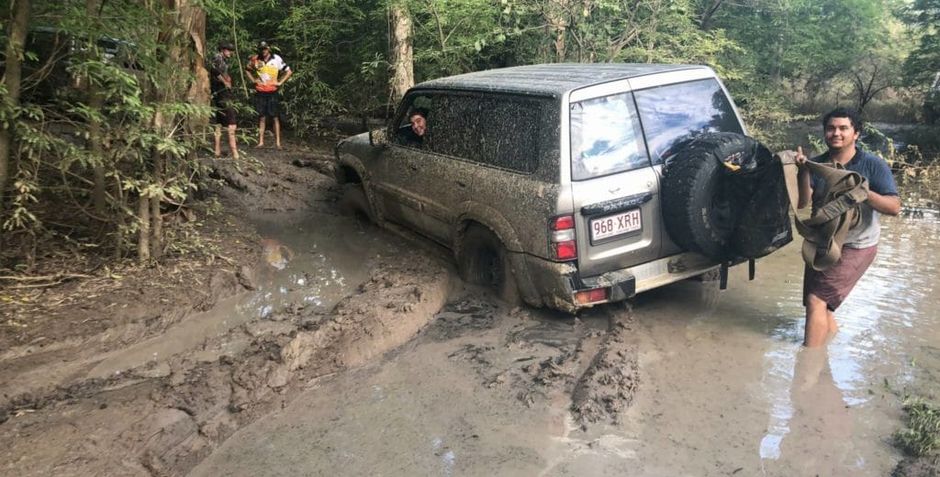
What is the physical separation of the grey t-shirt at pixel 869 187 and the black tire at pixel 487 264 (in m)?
2.14

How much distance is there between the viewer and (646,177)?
4531 mm

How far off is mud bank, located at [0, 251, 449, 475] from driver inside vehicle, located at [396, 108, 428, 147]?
1416mm

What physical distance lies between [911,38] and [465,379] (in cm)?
1557

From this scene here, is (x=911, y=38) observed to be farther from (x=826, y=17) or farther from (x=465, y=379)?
(x=465, y=379)

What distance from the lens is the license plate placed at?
4.44 metres

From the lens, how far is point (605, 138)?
4547 millimetres

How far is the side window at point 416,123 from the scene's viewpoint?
5805mm

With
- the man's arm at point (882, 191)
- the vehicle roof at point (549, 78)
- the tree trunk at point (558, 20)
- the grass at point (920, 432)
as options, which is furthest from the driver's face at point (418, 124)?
the tree trunk at point (558, 20)

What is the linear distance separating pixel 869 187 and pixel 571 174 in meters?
1.84

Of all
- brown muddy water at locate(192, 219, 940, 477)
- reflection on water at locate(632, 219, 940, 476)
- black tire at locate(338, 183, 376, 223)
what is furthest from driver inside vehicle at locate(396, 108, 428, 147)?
reflection on water at locate(632, 219, 940, 476)

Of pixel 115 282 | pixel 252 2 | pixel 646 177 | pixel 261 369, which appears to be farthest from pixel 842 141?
pixel 252 2

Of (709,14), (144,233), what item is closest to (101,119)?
(144,233)

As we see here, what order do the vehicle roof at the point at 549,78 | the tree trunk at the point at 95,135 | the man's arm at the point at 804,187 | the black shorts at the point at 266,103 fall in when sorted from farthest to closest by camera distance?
the black shorts at the point at 266,103
the vehicle roof at the point at 549,78
the tree trunk at the point at 95,135
the man's arm at the point at 804,187

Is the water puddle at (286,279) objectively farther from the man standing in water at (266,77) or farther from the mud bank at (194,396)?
the man standing in water at (266,77)
